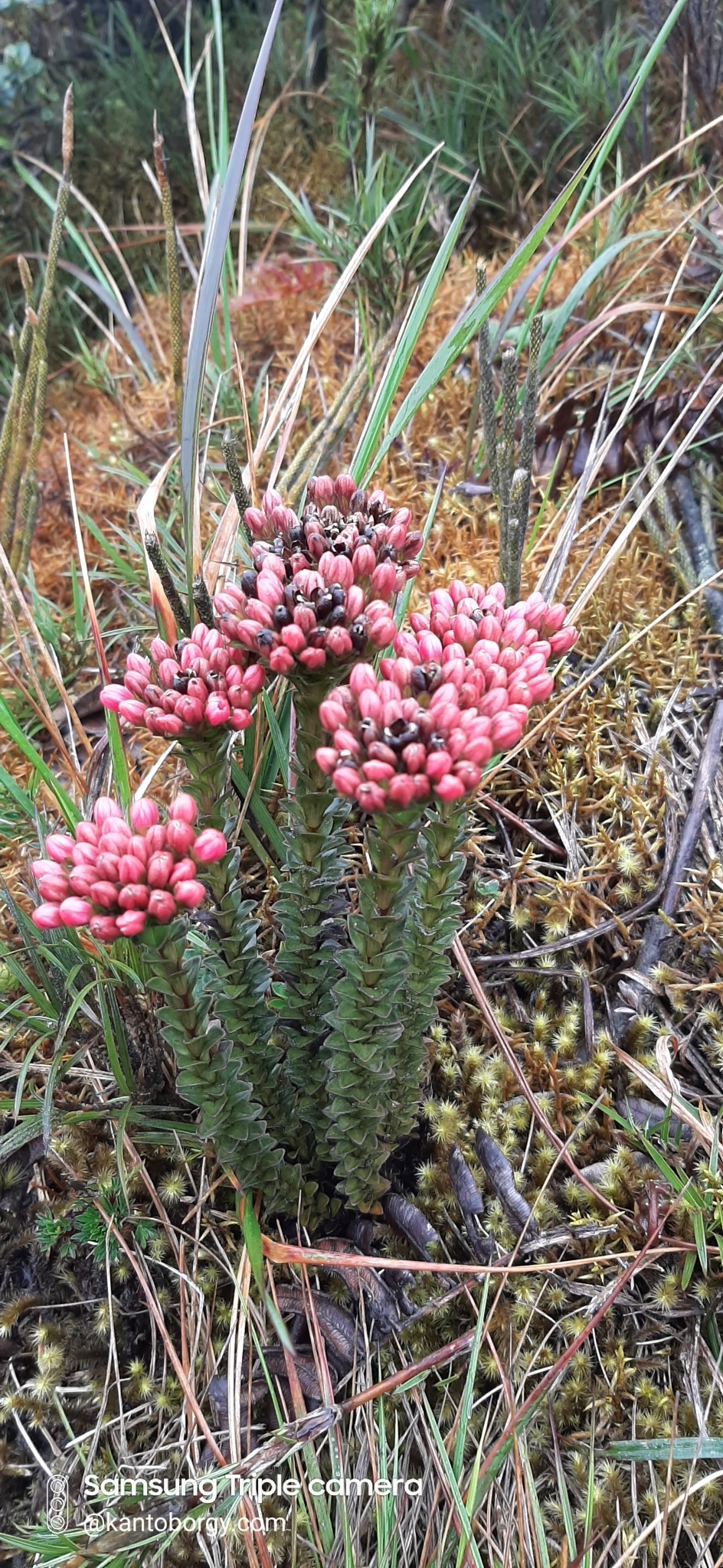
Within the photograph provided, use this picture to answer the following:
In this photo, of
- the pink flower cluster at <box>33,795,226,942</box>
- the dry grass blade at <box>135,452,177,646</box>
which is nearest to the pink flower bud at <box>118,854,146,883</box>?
the pink flower cluster at <box>33,795,226,942</box>

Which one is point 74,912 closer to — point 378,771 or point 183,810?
point 183,810

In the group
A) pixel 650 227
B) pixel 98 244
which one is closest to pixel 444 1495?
pixel 650 227

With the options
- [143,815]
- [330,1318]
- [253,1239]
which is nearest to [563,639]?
[143,815]

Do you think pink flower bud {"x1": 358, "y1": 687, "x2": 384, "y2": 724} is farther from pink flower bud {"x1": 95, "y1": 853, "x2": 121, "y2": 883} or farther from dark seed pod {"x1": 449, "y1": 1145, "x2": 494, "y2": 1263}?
dark seed pod {"x1": 449, "y1": 1145, "x2": 494, "y2": 1263}

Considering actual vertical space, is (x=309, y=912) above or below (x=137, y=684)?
below

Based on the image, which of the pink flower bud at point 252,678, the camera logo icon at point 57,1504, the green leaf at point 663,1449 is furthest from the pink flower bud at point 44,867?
the green leaf at point 663,1449

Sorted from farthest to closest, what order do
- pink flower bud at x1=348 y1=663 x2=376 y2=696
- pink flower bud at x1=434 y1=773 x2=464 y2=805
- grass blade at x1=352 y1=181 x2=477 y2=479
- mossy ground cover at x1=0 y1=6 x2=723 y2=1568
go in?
grass blade at x1=352 y1=181 x2=477 y2=479
mossy ground cover at x1=0 y1=6 x2=723 y2=1568
pink flower bud at x1=348 y1=663 x2=376 y2=696
pink flower bud at x1=434 y1=773 x2=464 y2=805
